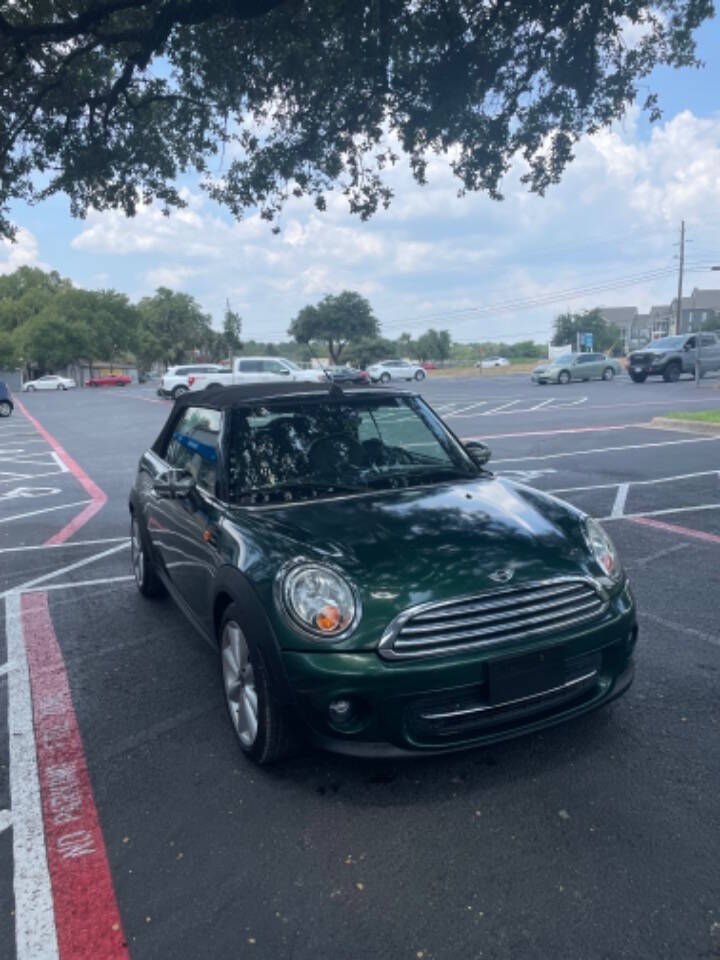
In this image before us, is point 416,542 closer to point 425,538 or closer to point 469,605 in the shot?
point 425,538

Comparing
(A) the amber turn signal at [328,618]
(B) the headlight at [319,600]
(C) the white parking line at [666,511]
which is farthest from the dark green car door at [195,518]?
(C) the white parking line at [666,511]

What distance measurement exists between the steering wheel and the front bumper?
1.42 m

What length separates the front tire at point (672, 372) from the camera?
3141 cm

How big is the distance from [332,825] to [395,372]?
48.9 m

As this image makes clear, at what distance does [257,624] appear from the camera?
297 cm

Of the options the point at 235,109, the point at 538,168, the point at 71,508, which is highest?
the point at 235,109

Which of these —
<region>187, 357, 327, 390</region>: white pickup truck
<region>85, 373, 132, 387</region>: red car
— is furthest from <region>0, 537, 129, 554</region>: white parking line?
<region>85, 373, 132, 387</region>: red car

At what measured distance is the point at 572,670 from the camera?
117 inches

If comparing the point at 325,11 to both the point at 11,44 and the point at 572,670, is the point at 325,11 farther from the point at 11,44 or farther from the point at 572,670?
the point at 572,670

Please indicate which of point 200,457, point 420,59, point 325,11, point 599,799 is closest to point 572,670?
point 599,799

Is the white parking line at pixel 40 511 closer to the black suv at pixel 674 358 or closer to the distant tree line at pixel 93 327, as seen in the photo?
the black suv at pixel 674 358

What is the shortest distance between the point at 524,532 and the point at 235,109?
10306 millimetres

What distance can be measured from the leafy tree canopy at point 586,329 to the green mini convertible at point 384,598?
8913 centimetres

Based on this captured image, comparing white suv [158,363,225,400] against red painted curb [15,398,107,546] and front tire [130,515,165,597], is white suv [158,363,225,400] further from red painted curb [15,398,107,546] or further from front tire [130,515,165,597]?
front tire [130,515,165,597]
